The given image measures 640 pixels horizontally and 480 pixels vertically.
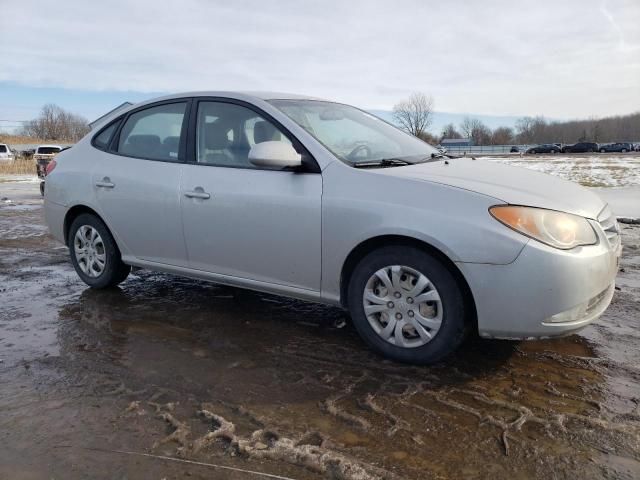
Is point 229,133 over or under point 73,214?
over

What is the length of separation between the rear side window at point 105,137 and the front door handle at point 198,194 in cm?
133

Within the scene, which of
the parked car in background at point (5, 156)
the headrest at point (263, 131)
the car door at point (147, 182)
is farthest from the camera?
the parked car in background at point (5, 156)

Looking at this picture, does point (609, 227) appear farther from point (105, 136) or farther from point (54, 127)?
point (54, 127)

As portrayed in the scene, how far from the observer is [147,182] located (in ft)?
13.9

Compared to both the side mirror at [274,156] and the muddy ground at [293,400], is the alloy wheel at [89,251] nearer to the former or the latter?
the muddy ground at [293,400]

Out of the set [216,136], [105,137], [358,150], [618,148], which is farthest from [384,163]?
[618,148]

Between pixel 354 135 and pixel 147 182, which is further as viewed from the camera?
pixel 147 182

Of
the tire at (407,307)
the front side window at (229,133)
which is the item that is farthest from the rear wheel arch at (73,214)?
the tire at (407,307)

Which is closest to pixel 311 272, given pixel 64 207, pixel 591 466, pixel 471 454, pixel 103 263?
pixel 471 454

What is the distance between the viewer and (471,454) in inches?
90.4

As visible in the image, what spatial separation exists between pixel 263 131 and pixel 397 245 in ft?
4.39

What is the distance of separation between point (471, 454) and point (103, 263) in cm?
369

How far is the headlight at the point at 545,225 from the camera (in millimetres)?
2811

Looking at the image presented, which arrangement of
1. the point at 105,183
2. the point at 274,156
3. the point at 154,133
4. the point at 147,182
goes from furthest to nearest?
the point at 105,183
the point at 154,133
the point at 147,182
the point at 274,156
